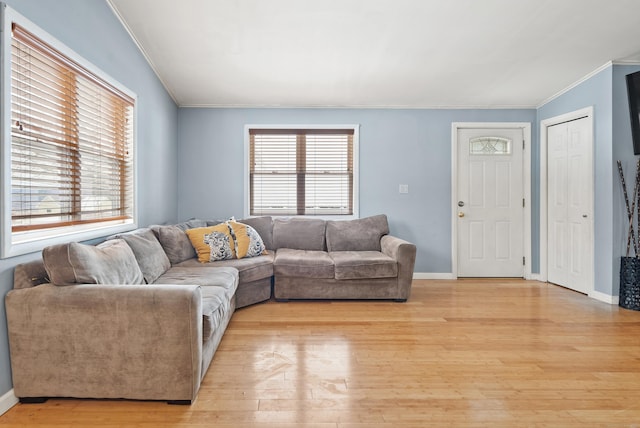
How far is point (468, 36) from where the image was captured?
10.6 ft

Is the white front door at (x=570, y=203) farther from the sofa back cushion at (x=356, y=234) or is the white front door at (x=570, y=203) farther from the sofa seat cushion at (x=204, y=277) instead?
the sofa seat cushion at (x=204, y=277)

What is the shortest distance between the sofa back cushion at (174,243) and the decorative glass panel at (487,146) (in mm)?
3661

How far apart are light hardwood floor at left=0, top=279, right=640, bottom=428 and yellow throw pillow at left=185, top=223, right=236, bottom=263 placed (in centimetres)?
65

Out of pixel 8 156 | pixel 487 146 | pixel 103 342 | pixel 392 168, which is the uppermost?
pixel 487 146

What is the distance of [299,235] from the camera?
4.47 meters

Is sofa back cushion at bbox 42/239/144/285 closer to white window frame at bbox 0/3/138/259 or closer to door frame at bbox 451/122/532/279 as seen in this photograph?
white window frame at bbox 0/3/138/259

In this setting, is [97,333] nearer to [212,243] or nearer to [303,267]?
[212,243]

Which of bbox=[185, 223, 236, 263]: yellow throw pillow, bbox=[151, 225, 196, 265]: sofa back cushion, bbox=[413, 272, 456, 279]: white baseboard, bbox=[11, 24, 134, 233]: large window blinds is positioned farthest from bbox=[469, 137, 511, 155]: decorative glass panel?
bbox=[11, 24, 134, 233]: large window blinds

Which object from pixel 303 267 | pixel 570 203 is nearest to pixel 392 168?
pixel 303 267

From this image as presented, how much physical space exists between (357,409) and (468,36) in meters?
3.05

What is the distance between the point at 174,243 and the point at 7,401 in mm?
1812

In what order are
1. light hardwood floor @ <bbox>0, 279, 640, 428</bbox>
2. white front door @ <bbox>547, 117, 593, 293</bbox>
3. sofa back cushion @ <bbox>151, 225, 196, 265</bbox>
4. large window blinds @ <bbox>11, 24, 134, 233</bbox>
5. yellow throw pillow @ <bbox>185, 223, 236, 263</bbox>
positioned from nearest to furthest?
1. light hardwood floor @ <bbox>0, 279, 640, 428</bbox>
2. large window blinds @ <bbox>11, 24, 134, 233</bbox>
3. sofa back cushion @ <bbox>151, 225, 196, 265</bbox>
4. yellow throw pillow @ <bbox>185, 223, 236, 263</bbox>
5. white front door @ <bbox>547, 117, 593, 293</bbox>

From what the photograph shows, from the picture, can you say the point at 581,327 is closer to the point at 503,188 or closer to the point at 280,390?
the point at 503,188

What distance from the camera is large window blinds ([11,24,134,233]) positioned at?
200 cm
